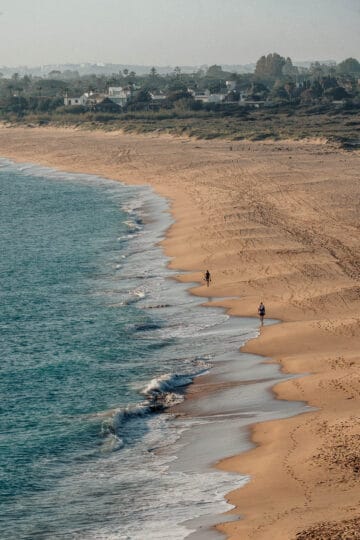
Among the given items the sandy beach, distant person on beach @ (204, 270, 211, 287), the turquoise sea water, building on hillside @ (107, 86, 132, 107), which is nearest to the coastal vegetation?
building on hillside @ (107, 86, 132, 107)

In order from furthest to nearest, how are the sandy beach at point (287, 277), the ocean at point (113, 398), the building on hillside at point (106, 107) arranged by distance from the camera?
the building on hillside at point (106, 107) → the ocean at point (113, 398) → the sandy beach at point (287, 277)

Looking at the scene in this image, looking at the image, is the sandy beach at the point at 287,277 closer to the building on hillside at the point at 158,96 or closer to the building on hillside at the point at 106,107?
the building on hillside at the point at 106,107

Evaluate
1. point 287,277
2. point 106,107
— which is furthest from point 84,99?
point 287,277

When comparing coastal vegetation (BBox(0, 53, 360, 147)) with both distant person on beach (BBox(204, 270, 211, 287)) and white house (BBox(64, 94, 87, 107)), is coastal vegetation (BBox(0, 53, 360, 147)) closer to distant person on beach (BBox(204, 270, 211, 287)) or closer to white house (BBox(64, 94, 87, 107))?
white house (BBox(64, 94, 87, 107))

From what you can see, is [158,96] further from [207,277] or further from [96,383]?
[96,383]

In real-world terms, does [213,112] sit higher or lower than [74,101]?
lower

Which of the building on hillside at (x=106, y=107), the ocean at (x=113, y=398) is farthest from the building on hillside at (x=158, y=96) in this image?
the ocean at (x=113, y=398)
